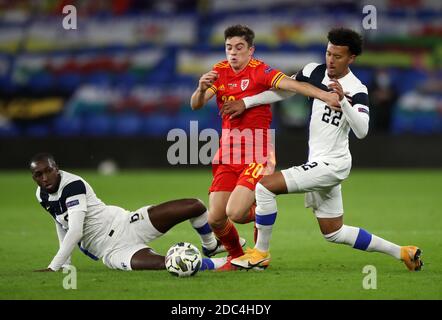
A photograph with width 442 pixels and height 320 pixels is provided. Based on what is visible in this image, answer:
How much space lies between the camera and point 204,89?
7.57 meters

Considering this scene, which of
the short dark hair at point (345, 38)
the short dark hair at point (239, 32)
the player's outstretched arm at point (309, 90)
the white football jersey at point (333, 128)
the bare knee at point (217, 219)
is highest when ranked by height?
the short dark hair at point (239, 32)

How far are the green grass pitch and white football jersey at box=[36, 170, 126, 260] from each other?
265 mm

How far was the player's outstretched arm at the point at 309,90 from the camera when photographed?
23.4 ft

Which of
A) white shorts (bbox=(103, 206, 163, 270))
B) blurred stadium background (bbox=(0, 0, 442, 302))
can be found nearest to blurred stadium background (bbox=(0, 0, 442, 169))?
blurred stadium background (bbox=(0, 0, 442, 302))

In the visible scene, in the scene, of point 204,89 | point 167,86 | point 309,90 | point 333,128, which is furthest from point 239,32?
point 167,86

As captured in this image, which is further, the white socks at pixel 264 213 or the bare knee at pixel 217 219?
the bare knee at pixel 217 219

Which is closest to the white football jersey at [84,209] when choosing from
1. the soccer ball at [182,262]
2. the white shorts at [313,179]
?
the soccer ball at [182,262]

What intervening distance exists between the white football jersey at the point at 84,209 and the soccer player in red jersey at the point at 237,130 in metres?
0.94

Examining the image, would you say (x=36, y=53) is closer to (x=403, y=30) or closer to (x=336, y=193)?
(x=403, y=30)

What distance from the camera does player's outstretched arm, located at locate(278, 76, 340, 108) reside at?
713 centimetres

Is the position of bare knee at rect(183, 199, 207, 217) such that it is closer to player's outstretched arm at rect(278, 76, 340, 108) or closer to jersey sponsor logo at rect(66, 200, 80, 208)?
jersey sponsor logo at rect(66, 200, 80, 208)

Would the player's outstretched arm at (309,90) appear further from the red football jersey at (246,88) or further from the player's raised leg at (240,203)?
the player's raised leg at (240,203)

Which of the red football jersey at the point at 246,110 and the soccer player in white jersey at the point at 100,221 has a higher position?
the red football jersey at the point at 246,110

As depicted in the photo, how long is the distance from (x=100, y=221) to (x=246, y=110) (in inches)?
63.7
